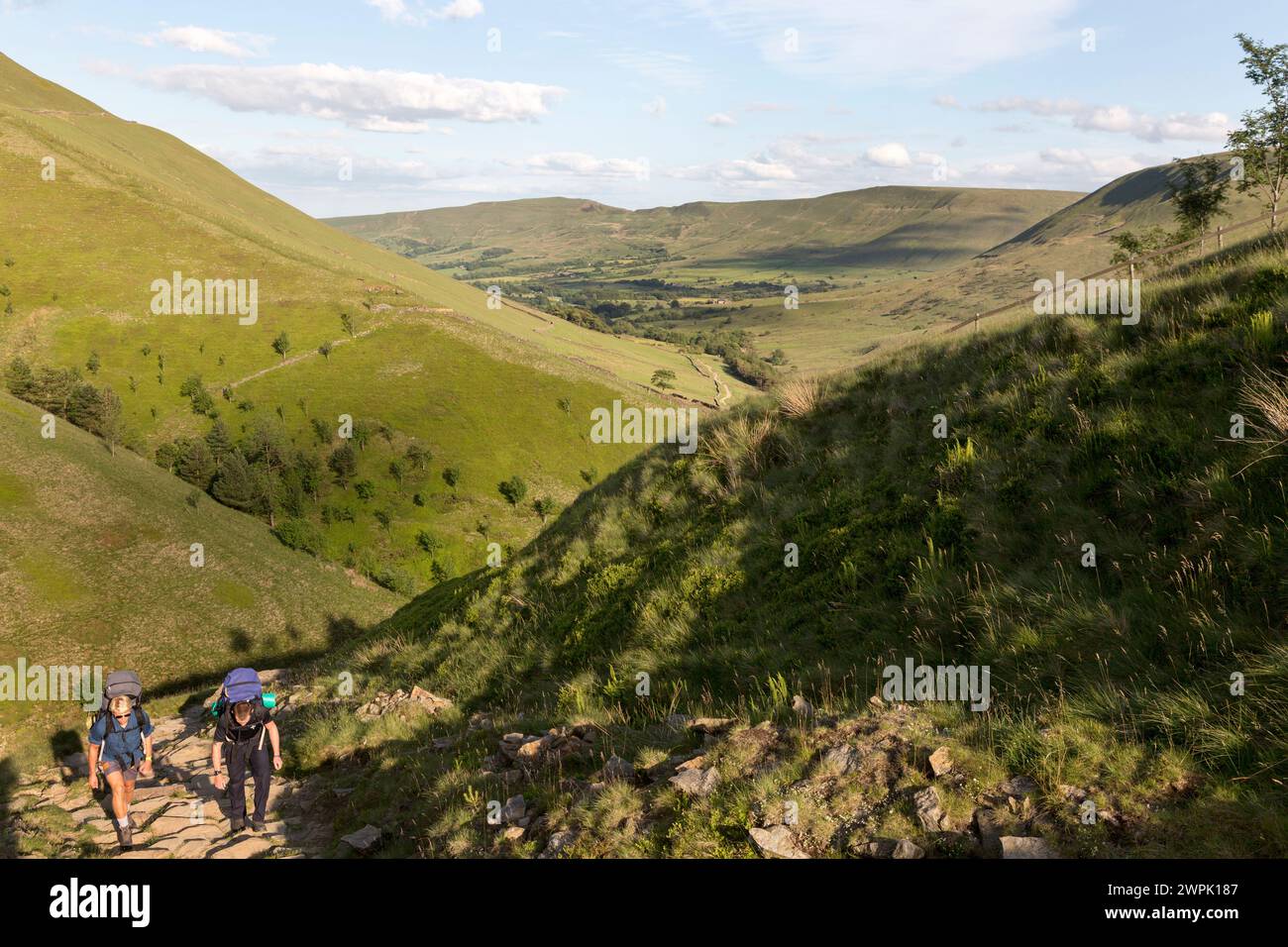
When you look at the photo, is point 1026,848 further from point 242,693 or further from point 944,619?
point 242,693

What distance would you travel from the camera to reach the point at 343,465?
10244cm

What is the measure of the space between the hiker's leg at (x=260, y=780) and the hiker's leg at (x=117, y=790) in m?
2.30

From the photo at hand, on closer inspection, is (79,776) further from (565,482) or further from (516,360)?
(516,360)

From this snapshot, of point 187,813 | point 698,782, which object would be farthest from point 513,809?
point 187,813

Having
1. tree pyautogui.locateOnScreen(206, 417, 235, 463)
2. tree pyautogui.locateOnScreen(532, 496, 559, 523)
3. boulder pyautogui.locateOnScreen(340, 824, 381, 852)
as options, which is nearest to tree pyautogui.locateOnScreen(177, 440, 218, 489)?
tree pyautogui.locateOnScreen(206, 417, 235, 463)

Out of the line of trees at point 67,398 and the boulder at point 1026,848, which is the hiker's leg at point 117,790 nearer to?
the boulder at point 1026,848

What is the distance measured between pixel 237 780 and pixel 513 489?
99206mm

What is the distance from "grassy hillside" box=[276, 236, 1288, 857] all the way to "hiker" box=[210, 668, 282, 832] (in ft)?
4.63

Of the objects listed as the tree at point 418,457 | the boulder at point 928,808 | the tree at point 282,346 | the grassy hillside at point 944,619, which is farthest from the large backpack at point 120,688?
the tree at point 282,346

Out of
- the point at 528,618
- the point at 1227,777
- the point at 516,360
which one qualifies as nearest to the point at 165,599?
the point at 528,618

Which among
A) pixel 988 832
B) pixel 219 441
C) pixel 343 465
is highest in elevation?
pixel 219 441

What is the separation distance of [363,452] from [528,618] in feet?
328

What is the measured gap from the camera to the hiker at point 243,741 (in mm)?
10234

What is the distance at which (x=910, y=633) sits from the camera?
8.69 metres
